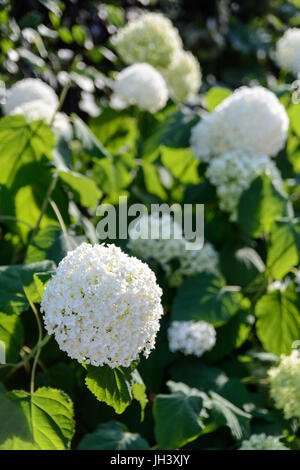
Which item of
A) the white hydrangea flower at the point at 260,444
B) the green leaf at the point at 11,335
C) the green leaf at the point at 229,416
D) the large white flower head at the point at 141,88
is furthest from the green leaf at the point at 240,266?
the green leaf at the point at 11,335

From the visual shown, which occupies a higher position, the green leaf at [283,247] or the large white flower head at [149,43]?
the large white flower head at [149,43]

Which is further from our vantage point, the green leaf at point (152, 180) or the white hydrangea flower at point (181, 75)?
the white hydrangea flower at point (181, 75)

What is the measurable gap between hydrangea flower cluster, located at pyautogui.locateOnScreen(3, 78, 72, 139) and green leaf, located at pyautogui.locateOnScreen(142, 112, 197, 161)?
0.29 m

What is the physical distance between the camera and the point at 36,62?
84.3 inches

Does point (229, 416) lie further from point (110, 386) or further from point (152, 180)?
point (152, 180)

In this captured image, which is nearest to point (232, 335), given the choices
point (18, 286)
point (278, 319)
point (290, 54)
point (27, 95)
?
point (278, 319)

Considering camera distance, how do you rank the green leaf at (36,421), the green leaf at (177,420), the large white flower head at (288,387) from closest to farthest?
the green leaf at (36,421), the green leaf at (177,420), the large white flower head at (288,387)

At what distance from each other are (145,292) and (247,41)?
3.91 metres

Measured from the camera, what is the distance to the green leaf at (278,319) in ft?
5.58

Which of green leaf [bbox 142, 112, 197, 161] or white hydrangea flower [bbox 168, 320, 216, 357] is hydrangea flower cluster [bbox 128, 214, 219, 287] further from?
green leaf [bbox 142, 112, 197, 161]

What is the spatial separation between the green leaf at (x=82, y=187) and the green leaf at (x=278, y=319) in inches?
21.9

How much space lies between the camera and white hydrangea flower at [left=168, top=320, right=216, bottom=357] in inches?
64.0

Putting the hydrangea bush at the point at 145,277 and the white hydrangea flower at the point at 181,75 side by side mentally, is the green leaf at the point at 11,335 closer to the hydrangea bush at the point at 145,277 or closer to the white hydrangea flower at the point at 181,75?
the hydrangea bush at the point at 145,277

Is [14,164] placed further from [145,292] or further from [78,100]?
[78,100]
